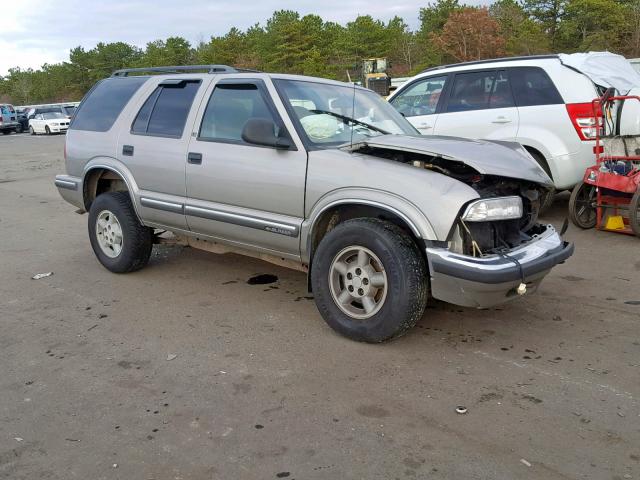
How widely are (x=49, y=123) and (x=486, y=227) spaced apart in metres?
36.2

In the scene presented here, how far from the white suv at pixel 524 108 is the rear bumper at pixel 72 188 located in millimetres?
4730

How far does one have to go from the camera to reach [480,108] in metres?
8.00

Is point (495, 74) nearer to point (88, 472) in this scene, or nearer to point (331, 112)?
point (331, 112)

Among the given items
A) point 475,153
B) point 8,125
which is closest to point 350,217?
point 475,153

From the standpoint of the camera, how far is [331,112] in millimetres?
4699

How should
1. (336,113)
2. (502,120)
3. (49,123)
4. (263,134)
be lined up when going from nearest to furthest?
(263,134) < (336,113) < (502,120) < (49,123)

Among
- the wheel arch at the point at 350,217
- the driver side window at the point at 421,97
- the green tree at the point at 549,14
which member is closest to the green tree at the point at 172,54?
the green tree at the point at 549,14

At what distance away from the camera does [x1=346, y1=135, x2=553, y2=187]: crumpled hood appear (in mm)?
3795

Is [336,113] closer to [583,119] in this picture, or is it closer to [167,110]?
[167,110]

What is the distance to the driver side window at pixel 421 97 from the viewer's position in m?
8.52

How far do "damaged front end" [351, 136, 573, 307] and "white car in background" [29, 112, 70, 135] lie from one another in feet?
115

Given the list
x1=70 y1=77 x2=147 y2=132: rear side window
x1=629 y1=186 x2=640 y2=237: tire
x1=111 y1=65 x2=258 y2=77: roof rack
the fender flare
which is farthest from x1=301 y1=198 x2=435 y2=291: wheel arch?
x1=629 y1=186 x2=640 y2=237: tire

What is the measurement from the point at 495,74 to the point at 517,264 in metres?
4.98

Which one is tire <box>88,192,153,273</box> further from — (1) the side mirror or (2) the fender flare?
(1) the side mirror
